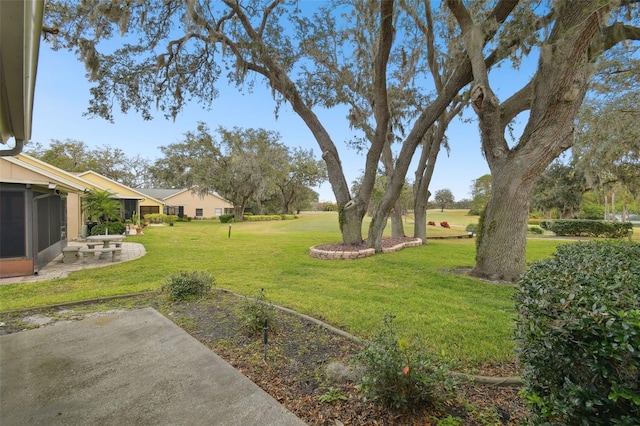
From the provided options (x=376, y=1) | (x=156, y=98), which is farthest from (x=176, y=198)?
(x=376, y=1)

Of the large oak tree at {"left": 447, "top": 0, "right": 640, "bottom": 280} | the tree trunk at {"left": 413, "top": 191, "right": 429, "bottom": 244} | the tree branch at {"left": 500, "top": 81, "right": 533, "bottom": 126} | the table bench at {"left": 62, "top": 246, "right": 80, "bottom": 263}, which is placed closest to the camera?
the large oak tree at {"left": 447, "top": 0, "right": 640, "bottom": 280}

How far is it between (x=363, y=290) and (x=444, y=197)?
58354 millimetres

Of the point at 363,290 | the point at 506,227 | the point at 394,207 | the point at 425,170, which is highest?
the point at 425,170

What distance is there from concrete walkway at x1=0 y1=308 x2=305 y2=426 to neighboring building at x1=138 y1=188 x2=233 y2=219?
31113 mm

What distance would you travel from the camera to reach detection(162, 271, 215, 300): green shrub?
15.0ft

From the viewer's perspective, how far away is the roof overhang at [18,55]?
3.74 feet

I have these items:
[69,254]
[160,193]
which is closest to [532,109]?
[69,254]

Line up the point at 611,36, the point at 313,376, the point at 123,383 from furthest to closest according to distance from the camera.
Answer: the point at 611,36, the point at 313,376, the point at 123,383

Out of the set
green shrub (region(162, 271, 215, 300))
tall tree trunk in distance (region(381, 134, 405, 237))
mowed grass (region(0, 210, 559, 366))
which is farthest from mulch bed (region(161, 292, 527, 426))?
tall tree trunk in distance (region(381, 134, 405, 237))

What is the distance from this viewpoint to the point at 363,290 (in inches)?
207

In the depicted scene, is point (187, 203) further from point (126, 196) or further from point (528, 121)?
point (528, 121)

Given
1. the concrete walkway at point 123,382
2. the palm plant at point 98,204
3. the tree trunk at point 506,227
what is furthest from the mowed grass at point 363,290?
the palm plant at point 98,204

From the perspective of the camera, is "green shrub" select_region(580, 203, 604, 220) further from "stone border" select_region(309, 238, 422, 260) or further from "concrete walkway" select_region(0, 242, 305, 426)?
"concrete walkway" select_region(0, 242, 305, 426)

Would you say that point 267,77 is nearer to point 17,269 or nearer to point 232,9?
point 232,9
